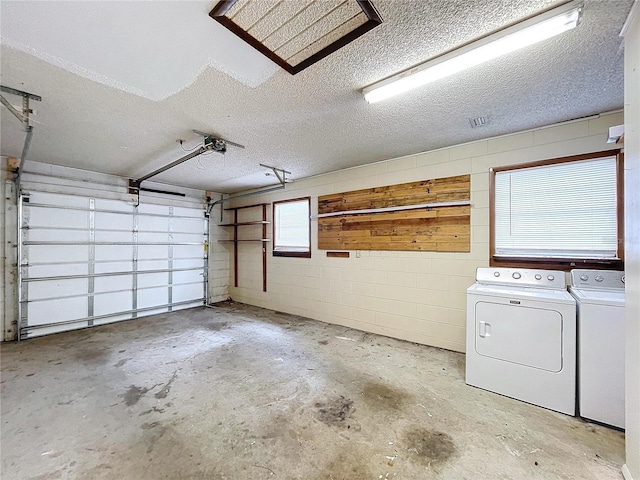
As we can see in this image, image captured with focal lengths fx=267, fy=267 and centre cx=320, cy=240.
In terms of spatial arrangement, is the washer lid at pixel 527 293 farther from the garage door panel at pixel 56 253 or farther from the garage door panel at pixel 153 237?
the garage door panel at pixel 56 253

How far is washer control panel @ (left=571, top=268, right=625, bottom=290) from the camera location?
7.47 feet

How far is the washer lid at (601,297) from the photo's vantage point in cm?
198

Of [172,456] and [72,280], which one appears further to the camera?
[72,280]

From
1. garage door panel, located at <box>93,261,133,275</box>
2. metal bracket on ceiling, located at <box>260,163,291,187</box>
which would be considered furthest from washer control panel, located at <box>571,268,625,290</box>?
garage door panel, located at <box>93,261,133,275</box>

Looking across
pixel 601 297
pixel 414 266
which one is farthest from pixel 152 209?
pixel 601 297

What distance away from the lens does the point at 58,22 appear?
1438mm

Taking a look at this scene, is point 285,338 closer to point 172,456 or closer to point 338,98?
point 172,456

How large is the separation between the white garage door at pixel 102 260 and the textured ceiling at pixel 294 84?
117 cm

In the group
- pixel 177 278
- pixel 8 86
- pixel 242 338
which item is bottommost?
Answer: pixel 242 338

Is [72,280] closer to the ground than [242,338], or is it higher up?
higher up

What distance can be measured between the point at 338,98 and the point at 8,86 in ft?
8.24

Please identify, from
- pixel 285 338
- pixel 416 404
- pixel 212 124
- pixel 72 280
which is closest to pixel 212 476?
pixel 416 404

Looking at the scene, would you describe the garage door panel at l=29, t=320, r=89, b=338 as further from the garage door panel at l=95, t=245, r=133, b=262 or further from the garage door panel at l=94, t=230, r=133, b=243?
the garage door panel at l=94, t=230, r=133, b=243

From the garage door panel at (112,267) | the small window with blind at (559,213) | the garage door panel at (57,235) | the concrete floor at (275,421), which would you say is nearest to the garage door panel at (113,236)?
the garage door panel at (57,235)
